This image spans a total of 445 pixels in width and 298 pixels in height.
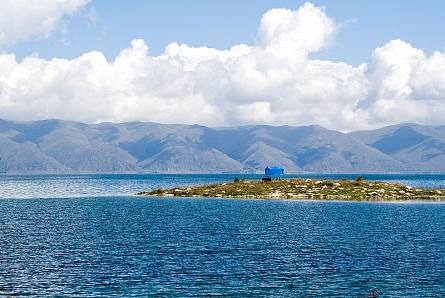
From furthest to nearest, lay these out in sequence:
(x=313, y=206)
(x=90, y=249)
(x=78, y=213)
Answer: (x=313, y=206), (x=78, y=213), (x=90, y=249)

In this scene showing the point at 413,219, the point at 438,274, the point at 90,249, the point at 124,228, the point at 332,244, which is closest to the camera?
the point at 438,274

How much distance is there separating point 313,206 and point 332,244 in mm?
71066

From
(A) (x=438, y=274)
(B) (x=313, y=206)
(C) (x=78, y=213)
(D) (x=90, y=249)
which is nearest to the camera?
(A) (x=438, y=274)

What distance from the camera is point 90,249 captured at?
84.1m

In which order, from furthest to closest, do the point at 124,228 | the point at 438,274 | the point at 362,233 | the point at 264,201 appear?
the point at 264,201
the point at 124,228
the point at 362,233
the point at 438,274

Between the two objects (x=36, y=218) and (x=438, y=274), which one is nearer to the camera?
(x=438, y=274)

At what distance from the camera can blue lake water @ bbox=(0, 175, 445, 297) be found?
61062 millimetres

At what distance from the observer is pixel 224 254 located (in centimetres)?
7925

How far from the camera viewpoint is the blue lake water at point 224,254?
61062 mm

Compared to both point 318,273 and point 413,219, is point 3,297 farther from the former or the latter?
point 413,219

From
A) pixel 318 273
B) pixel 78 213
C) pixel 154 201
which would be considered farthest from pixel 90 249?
pixel 154 201

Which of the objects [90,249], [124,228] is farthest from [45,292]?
[124,228]

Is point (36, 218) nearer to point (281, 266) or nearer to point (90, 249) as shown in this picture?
point (90, 249)

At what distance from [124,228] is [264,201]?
256 feet
